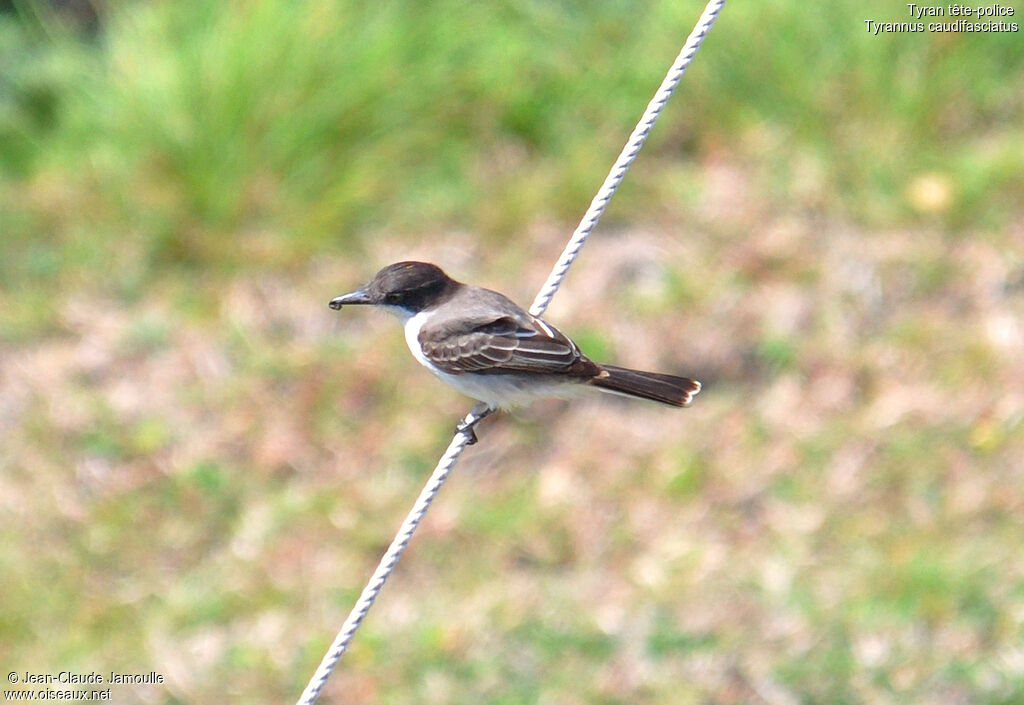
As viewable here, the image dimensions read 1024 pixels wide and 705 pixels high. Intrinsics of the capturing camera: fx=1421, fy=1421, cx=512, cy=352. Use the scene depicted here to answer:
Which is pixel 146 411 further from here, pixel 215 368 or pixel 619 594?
pixel 619 594

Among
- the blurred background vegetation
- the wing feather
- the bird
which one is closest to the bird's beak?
the bird

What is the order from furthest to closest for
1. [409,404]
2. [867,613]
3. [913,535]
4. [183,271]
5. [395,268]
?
[183,271]
[409,404]
[913,535]
[867,613]
[395,268]

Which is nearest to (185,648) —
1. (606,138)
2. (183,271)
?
(183,271)

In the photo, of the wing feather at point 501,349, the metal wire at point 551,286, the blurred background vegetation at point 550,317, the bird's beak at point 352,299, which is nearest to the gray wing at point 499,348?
the wing feather at point 501,349

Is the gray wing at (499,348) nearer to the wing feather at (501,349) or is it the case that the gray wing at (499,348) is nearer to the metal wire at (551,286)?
the wing feather at (501,349)

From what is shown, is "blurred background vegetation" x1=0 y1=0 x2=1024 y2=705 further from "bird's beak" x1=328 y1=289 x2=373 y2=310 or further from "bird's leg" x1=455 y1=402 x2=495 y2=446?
"bird's beak" x1=328 y1=289 x2=373 y2=310

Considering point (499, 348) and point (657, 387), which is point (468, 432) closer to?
point (499, 348)
